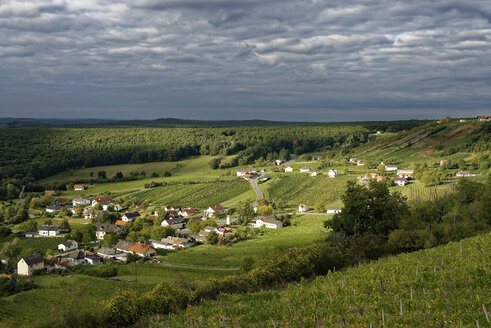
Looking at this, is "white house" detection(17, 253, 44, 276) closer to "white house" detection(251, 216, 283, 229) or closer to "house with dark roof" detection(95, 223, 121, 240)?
"house with dark roof" detection(95, 223, 121, 240)

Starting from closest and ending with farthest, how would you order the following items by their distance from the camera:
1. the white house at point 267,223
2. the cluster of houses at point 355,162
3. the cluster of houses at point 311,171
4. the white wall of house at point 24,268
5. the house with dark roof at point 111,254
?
the white wall of house at point 24,268 < the house with dark roof at point 111,254 < the white house at point 267,223 < the cluster of houses at point 311,171 < the cluster of houses at point 355,162

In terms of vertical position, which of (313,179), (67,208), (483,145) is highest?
(483,145)

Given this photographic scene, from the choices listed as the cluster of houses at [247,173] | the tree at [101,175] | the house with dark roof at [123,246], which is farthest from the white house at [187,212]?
the tree at [101,175]

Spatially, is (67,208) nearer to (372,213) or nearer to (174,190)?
(174,190)

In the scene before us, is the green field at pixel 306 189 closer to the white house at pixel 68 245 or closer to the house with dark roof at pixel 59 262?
the white house at pixel 68 245

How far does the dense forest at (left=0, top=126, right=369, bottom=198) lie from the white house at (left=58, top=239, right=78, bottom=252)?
51.8 metres

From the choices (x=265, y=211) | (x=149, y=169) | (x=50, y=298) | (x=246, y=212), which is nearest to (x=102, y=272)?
(x=50, y=298)

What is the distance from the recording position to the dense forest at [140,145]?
119m

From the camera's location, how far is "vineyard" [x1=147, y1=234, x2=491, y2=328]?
13.1 metres

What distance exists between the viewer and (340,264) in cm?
2652

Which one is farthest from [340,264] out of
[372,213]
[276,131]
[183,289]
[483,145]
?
[276,131]

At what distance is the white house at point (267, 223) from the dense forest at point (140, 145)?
66103 millimetres

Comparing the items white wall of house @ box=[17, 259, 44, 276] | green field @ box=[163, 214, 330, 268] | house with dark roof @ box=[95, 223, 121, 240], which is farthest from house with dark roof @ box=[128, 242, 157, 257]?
house with dark roof @ box=[95, 223, 121, 240]

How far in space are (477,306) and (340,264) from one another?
1318 cm
